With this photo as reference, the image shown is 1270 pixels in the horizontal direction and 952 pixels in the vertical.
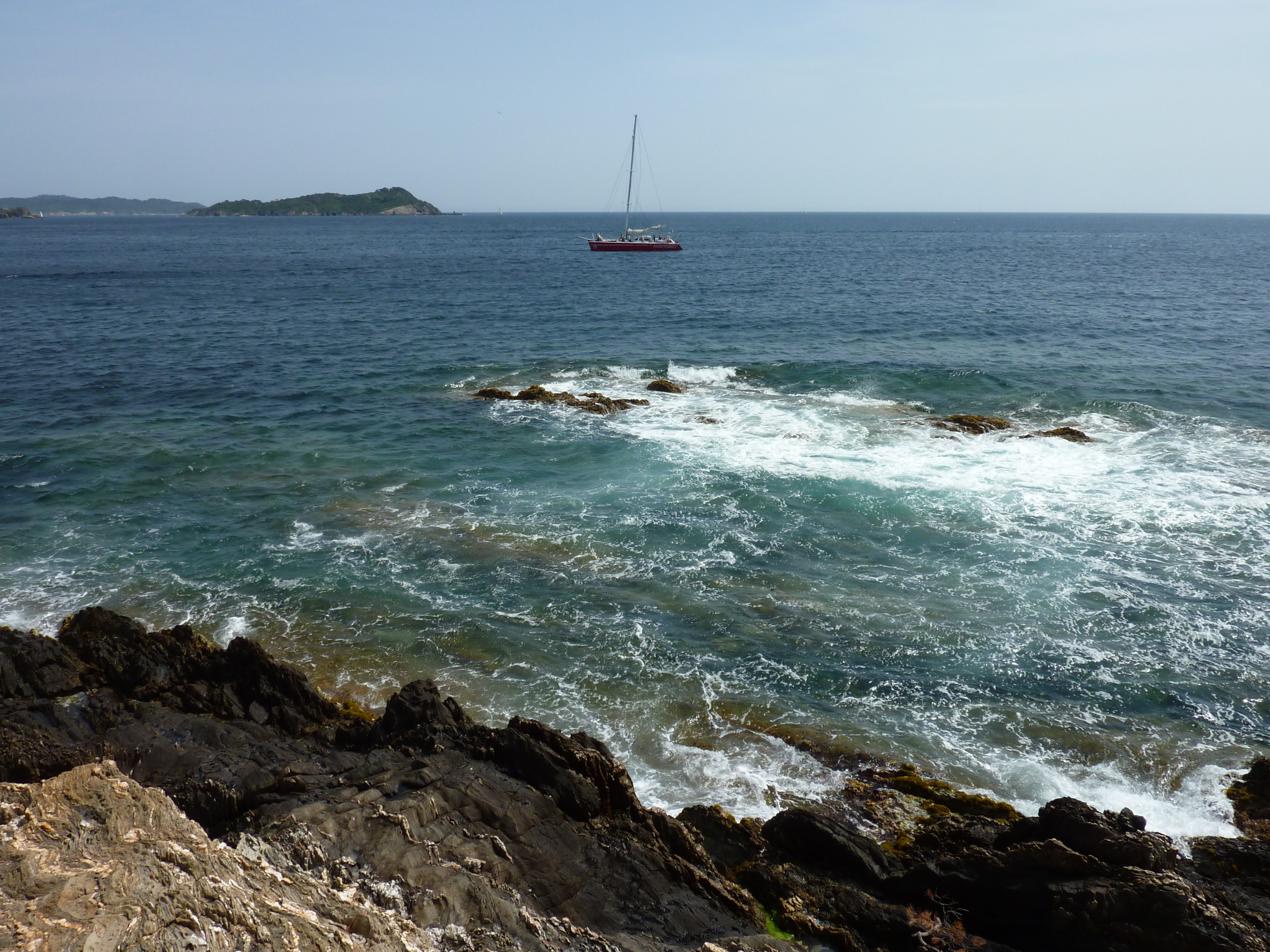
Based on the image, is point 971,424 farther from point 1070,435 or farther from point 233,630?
point 233,630

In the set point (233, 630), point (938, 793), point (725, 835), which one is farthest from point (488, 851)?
point (233, 630)

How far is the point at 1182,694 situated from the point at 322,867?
17283 mm

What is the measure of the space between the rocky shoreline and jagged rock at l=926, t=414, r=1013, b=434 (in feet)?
68.0

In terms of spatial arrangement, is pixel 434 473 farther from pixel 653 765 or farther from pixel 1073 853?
pixel 1073 853

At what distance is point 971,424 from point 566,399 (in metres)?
18.5

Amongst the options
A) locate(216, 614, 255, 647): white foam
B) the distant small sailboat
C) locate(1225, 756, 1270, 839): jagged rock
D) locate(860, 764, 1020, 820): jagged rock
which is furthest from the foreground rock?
the distant small sailboat

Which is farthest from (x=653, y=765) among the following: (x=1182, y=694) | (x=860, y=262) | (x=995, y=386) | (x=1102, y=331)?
(x=860, y=262)

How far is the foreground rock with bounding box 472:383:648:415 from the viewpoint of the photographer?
121 feet

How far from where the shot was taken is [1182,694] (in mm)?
16672

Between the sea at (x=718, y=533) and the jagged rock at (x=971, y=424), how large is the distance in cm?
57

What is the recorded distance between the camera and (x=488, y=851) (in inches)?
388

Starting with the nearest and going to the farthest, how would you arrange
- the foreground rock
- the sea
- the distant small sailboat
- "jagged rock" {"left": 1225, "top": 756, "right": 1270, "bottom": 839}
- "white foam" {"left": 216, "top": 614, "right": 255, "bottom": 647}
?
"jagged rock" {"left": 1225, "top": 756, "right": 1270, "bottom": 839} < the sea < "white foam" {"left": 216, "top": 614, "right": 255, "bottom": 647} < the foreground rock < the distant small sailboat

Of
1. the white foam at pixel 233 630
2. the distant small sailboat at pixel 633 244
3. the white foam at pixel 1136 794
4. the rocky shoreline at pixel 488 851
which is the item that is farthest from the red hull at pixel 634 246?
the white foam at pixel 1136 794

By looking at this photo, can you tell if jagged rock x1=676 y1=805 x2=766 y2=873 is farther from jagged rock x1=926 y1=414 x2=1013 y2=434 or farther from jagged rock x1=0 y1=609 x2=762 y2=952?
jagged rock x1=926 y1=414 x2=1013 y2=434
